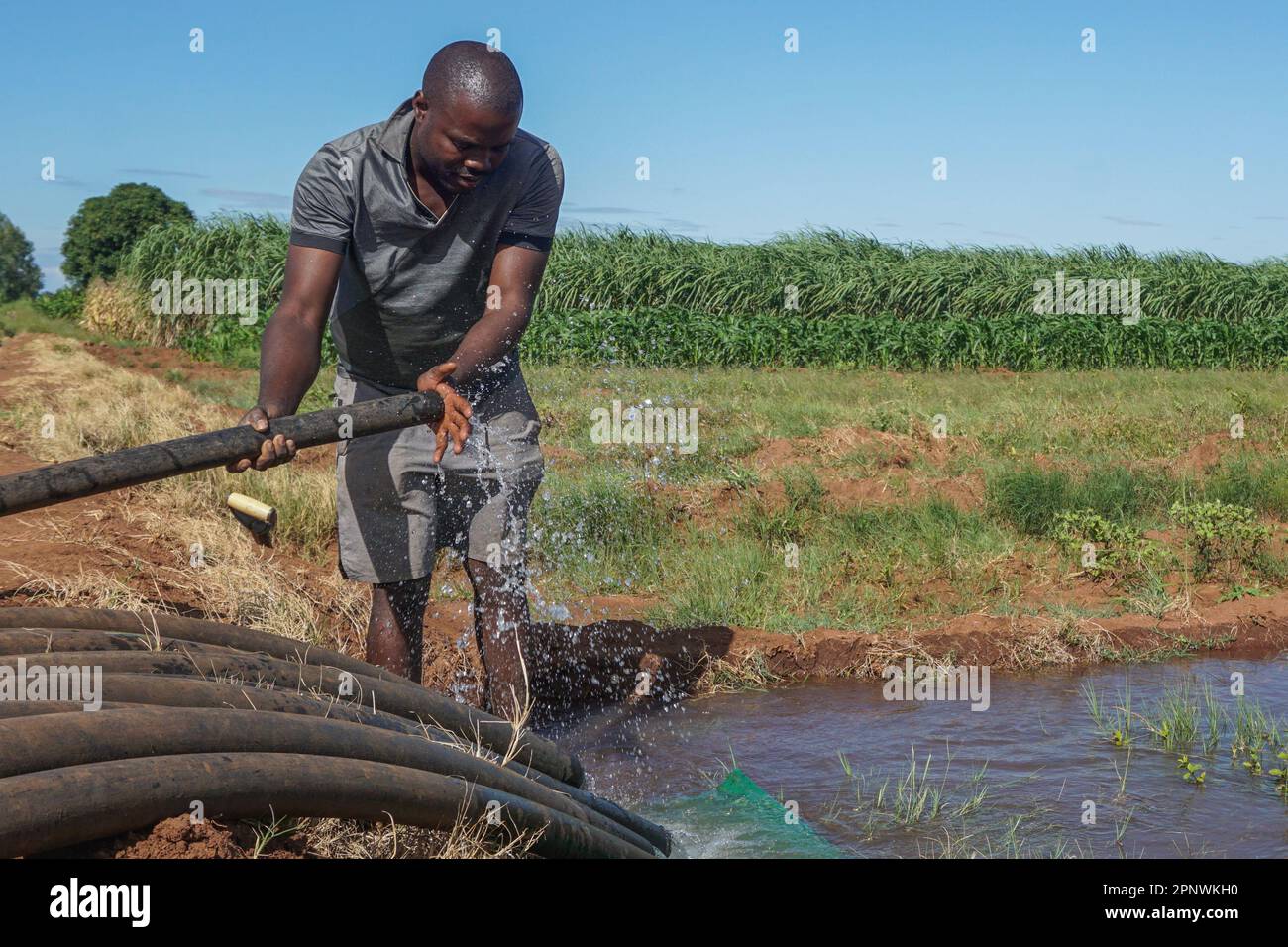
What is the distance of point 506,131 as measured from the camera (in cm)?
329

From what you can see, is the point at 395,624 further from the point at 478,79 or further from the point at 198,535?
the point at 198,535

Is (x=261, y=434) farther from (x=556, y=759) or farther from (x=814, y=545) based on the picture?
(x=814, y=545)

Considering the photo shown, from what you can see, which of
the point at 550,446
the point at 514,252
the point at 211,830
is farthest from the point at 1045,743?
the point at 550,446

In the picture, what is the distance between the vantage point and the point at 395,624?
3.94 m

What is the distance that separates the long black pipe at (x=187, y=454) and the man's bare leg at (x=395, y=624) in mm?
872

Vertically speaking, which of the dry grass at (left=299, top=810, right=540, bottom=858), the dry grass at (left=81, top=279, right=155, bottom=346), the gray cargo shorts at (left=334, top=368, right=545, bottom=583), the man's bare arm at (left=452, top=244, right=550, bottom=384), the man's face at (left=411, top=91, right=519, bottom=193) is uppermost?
the dry grass at (left=81, top=279, right=155, bottom=346)

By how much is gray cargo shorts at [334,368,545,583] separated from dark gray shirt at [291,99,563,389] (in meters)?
0.15

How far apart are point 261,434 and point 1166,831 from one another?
9.21 ft

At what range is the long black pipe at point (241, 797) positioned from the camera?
182 cm

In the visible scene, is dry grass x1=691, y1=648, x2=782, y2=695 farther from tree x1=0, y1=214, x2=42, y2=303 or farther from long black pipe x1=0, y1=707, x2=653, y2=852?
tree x1=0, y1=214, x2=42, y2=303

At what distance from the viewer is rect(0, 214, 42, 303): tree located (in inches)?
2598

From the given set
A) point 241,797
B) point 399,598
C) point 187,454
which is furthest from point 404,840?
point 399,598

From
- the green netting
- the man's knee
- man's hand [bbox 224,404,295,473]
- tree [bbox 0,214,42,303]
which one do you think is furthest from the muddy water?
tree [bbox 0,214,42,303]

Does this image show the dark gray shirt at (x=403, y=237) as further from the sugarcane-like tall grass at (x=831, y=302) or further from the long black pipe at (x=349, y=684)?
the sugarcane-like tall grass at (x=831, y=302)
